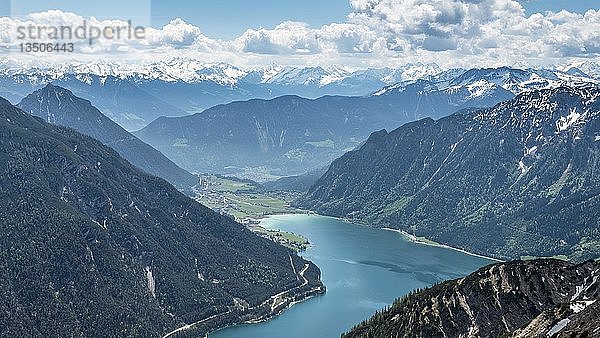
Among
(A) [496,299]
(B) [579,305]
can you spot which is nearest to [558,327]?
(B) [579,305]

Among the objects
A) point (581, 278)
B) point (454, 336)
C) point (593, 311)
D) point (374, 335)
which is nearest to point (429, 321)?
point (454, 336)

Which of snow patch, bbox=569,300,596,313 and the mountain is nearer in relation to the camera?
snow patch, bbox=569,300,596,313

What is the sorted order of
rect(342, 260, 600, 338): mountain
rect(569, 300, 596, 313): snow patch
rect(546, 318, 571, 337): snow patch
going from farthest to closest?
rect(342, 260, 600, 338): mountain
rect(569, 300, 596, 313): snow patch
rect(546, 318, 571, 337): snow patch

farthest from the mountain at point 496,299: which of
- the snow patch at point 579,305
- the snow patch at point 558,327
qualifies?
the snow patch at point 558,327

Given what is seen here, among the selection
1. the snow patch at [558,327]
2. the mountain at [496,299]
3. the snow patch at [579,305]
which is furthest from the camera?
the mountain at [496,299]

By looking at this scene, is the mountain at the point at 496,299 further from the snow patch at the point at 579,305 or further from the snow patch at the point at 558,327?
the snow patch at the point at 558,327

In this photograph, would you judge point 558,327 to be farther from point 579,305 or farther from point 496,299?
point 496,299

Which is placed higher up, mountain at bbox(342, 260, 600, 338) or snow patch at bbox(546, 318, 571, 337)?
snow patch at bbox(546, 318, 571, 337)

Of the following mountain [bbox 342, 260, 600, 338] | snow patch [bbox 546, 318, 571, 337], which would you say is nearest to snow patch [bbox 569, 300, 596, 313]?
snow patch [bbox 546, 318, 571, 337]

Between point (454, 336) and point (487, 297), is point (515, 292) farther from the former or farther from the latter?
point (454, 336)

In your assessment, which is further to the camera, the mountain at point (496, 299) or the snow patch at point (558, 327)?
the mountain at point (496, 299)

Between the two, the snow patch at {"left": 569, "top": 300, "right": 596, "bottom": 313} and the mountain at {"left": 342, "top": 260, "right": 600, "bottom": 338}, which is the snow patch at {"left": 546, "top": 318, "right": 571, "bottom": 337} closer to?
the snow patch at {"left": 569, "top": 300, "right": 596, "bottom": 313}
